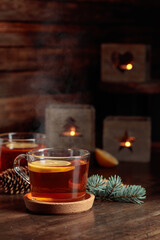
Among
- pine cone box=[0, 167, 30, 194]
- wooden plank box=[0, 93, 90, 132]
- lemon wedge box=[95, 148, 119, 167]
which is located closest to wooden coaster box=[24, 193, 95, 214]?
pine cone box=[0, 167, 30, 194]

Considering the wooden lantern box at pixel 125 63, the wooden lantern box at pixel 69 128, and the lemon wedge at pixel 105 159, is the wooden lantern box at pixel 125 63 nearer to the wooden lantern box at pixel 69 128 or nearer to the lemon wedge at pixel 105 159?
the wooden lantern box at pixel 69 128

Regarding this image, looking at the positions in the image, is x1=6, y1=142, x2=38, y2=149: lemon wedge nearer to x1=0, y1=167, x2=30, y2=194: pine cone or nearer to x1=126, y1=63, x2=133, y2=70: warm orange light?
x1=0, y1=167, x2=30, y2=194: pine cone

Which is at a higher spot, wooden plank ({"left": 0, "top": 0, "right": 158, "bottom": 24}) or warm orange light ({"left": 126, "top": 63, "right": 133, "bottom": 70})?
wooden plank ({"left": 0, "top": 0, "right": 158, "bottom": 24})

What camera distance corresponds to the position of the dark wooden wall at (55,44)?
1742mm

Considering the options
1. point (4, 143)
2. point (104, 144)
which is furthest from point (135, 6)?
point (4, 143)

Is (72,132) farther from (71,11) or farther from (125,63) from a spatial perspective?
(71,11)

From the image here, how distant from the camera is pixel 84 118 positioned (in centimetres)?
165

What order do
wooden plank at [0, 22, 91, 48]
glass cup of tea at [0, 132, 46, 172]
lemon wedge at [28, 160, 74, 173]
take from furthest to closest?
1. wooden plank at [0, 22, 91, 48]
2. glass cup of tea at [0, 132, 46, 172]
3. lemon wedge at [28, 160, 74, 173]

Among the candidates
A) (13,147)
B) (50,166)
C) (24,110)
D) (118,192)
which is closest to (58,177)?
(50,166)

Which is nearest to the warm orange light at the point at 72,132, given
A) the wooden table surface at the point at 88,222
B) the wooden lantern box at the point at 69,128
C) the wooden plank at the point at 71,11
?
the wooden lantern box at the point at 69,128

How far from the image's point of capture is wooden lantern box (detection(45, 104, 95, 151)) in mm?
1648

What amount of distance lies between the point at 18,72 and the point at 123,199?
86 cm

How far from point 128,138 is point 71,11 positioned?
61cm

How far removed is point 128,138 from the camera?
1.62m
